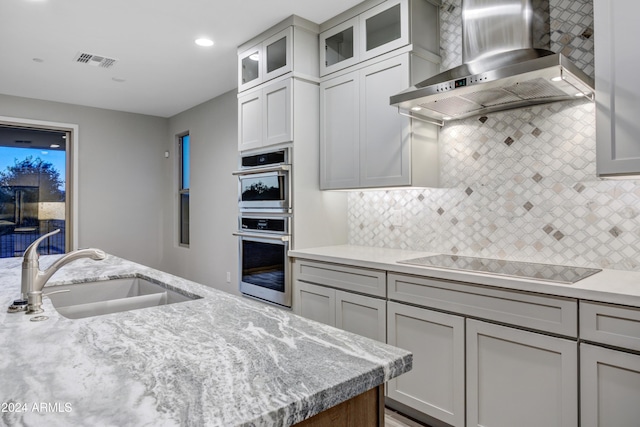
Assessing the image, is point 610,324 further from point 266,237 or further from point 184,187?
point 184,187

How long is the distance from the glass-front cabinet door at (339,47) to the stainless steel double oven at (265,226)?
743 mm

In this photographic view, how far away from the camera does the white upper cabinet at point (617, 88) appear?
1663mm

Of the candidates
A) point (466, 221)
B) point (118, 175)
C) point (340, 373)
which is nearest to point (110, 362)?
point (340, 373)

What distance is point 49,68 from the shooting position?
3.95 metres

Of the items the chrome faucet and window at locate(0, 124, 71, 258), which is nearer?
the chrome faucet

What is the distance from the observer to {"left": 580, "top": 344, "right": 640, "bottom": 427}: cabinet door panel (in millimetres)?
1516

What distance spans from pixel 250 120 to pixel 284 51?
2.07 feet

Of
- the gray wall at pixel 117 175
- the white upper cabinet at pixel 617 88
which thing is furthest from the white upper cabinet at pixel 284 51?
the gray wall at pixel 117 175

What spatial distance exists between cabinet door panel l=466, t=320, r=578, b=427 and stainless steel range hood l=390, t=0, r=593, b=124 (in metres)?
1.15

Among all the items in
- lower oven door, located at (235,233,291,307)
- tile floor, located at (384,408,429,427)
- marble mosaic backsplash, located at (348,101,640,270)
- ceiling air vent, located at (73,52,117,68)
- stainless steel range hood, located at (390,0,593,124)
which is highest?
ceiling air vent, located at (73,52,117,68)

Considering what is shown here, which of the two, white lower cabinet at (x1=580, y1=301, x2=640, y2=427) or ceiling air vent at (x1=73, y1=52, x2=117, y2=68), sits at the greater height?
ceiling air vent at (x1=73, y1=52, x2=117, y2=68)

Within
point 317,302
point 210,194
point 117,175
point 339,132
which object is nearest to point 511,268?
point 317,302

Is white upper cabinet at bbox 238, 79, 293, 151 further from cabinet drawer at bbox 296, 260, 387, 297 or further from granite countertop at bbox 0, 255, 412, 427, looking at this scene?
granite countertop at bbox 0, 255, 412, 427

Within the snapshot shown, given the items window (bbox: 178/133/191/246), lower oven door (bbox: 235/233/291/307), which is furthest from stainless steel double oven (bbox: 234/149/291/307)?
window (bbox: 178/133/191/246)
